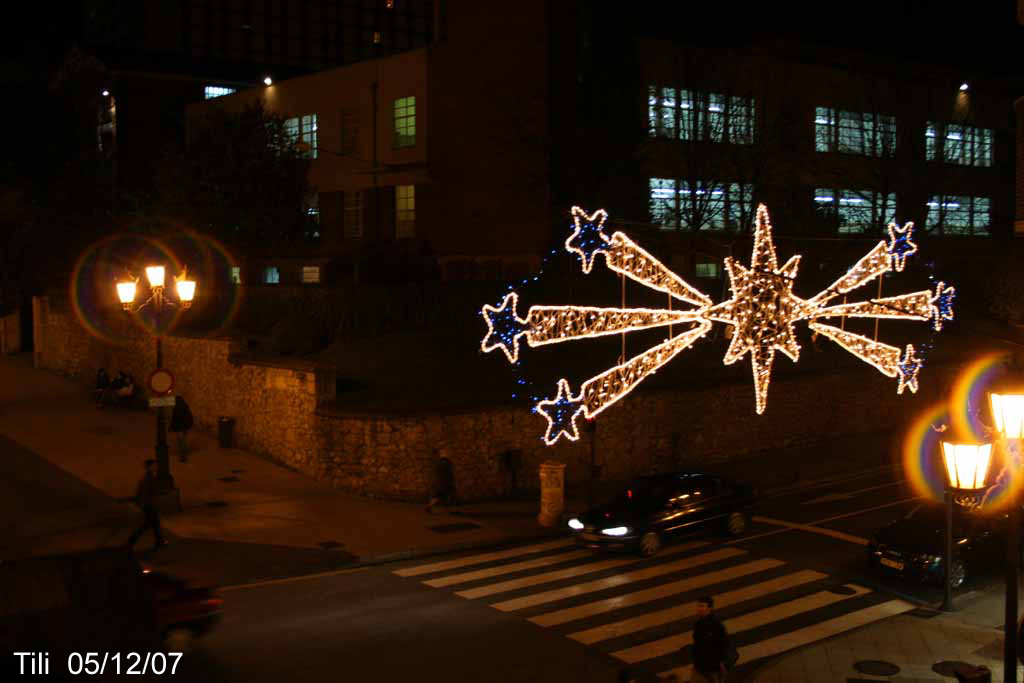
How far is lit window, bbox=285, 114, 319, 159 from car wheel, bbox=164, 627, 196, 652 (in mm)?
35653

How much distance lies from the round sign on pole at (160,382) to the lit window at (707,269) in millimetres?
26651

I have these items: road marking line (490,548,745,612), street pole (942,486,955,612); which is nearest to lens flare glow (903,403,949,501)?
street pole (942,486,955,612)

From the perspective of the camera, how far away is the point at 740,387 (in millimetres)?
28297

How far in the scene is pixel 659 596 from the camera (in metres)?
16.0

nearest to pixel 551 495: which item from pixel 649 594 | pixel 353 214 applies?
pixel 649 594

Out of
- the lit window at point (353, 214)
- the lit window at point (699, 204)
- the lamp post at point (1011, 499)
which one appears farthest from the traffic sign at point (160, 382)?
the lit window at point (353, 214)

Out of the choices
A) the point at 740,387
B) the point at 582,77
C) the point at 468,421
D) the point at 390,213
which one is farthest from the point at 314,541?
the point at 390,213

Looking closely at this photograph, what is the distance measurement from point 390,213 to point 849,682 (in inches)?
1374

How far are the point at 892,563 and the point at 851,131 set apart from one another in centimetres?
3059

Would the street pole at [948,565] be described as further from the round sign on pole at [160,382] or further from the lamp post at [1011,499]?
the round sign on pole at [160,382]

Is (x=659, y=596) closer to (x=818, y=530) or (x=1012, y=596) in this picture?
(x=818, y=530)

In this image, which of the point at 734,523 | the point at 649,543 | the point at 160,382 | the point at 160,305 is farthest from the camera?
the point at 160,305

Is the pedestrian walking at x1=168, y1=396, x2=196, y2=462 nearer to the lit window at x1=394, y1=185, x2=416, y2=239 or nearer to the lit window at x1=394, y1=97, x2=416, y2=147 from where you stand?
the lit window at x1=394, y1=185, x2=416, y2=239

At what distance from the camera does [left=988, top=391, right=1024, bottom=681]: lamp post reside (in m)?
9.67
